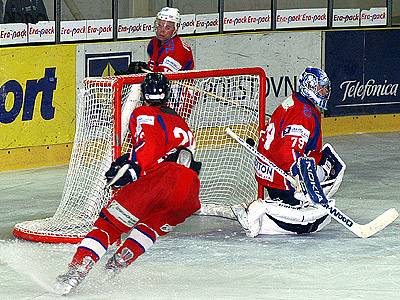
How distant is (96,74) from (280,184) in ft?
10.7

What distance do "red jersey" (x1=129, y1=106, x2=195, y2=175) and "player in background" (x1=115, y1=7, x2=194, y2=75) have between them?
96.8 inches

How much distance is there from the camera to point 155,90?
662 centimetres

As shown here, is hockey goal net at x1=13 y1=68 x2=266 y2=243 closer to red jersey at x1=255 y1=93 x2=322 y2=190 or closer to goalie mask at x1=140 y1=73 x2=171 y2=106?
red jersey at x1=255 y1=93 x2=322 y2=190

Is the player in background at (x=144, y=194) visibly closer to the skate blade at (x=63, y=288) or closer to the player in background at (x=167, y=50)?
the skate blade at (x=63, y=288)

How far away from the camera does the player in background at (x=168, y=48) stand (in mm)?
9039

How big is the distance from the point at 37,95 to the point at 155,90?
3933 mm

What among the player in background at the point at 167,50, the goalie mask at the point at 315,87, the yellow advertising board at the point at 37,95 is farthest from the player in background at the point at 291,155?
the yellow advertising board at the point at 37,95

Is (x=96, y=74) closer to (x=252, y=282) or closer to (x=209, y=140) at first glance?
(x=209, y=140)

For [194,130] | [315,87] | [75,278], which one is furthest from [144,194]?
[194,130]

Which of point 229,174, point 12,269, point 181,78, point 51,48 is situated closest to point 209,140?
point 229,174

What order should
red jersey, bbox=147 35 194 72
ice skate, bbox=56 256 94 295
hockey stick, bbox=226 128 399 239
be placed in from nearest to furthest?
ice skate, bbox=56 256 94 295 < hockey stick, bbox=226 128 399 239 < red jersey, bbox=147 35 194 72

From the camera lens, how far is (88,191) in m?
8.05

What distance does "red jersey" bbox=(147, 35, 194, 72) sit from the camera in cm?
915

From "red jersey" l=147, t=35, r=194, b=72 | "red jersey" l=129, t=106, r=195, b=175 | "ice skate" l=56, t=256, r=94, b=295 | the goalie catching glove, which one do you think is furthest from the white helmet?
"ice skate" l=56, t=256, r=94, b=295
